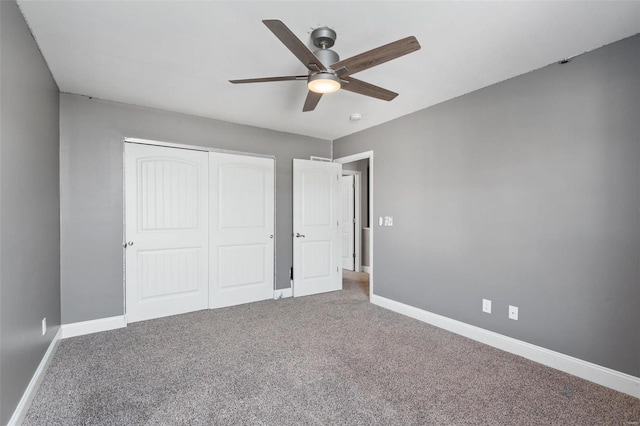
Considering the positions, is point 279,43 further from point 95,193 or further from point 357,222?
point 357,222

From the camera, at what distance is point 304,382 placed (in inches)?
88.9

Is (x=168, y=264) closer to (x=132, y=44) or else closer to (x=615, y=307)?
(x=132, y=44)

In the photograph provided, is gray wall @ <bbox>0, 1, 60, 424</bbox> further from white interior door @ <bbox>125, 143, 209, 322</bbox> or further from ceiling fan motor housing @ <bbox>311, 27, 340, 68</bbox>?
ceiling fan motor housing @ <bbox>311, 27, 340, 68</bbox>

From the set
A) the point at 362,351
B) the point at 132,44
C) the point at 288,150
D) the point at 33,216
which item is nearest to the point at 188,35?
the point at 132,44

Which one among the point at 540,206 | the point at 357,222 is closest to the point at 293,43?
the point at 540,206

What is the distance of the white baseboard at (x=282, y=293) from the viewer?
14.5ft

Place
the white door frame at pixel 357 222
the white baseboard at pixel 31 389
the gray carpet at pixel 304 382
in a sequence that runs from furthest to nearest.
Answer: the white door frame at pixel 357 222
the gray carpet at pixel 304 382
the white baseboard at pixel 31 389

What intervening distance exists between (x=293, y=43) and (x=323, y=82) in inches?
14.7

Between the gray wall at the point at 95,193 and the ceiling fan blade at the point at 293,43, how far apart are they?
250cm

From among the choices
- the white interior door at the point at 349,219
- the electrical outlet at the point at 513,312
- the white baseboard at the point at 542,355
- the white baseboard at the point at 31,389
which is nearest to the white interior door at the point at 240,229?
the white baseboard at the point at 31,389

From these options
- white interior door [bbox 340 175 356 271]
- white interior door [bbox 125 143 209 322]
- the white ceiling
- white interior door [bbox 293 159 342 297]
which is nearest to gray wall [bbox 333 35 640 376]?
the white ceiling

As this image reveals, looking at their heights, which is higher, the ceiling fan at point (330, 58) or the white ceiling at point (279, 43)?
the white ceiling at point (279, 43)

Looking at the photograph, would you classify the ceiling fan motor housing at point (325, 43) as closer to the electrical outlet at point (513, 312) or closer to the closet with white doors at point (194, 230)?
the closet with white doors at point (194, 230)

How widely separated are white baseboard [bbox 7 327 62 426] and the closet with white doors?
0.89 metres
